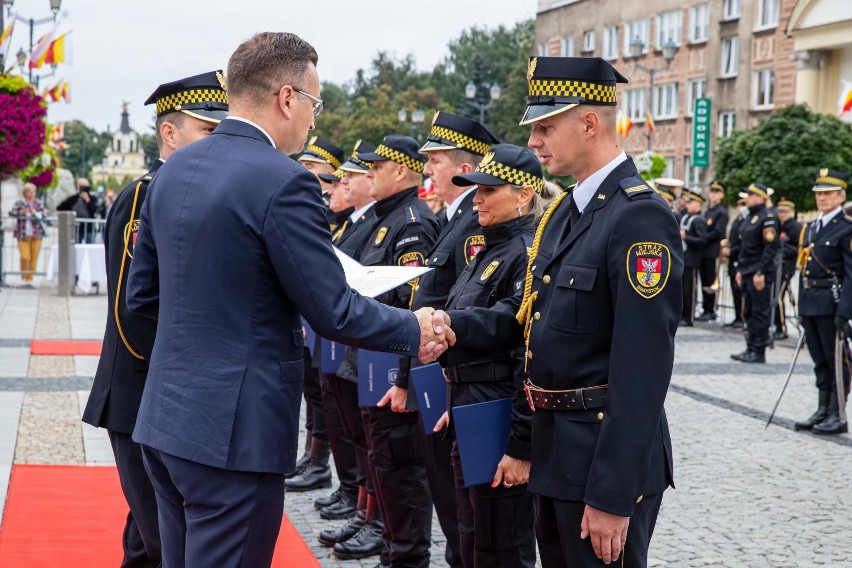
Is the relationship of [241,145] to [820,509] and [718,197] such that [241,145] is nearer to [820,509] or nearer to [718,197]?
[820,509]

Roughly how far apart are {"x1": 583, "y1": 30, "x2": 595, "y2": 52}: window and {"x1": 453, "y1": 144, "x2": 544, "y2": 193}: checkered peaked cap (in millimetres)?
51997

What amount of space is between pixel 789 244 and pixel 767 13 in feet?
92.1

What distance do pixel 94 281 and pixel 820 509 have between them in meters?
16.4

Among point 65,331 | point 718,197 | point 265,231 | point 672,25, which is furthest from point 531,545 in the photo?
point 672,25

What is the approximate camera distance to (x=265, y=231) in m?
3.14

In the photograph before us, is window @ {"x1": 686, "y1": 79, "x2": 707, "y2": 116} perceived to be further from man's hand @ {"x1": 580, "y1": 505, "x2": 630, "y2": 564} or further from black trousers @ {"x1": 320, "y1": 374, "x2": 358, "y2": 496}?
man's hand @ {"x1": 580, "y1": 505, "x2": 630, "y2": 564}

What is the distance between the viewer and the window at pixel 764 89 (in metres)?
42.1

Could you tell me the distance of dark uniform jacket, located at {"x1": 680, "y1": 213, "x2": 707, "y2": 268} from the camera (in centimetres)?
1923

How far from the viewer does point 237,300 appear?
3154 mm

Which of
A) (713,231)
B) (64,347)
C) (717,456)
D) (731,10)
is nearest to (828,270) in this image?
(717,456)

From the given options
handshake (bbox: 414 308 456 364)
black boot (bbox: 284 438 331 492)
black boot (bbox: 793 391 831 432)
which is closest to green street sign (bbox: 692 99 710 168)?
black boot (bbox: 793 391 831 432)

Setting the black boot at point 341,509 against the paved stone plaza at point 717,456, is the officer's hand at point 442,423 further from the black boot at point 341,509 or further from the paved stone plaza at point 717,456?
the black boot at point 341,509

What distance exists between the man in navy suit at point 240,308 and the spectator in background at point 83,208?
61.7ft

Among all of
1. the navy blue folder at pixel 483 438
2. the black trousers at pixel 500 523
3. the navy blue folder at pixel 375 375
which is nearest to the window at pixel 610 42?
the navy blue folder at pixel 375 375
